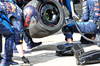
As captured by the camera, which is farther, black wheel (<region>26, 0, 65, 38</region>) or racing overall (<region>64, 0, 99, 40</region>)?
racing overall (<region>64, 0, 99, 40</region>)

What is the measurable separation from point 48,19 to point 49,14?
0.37 feet

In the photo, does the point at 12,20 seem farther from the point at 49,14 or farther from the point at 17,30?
the point at 49,14

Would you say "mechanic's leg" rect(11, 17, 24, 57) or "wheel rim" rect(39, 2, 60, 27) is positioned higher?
"wheel rim" rect(39, 2, 60, 27)

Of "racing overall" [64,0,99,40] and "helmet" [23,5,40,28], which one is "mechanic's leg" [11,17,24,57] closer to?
"helmet" [23,5,40,28]

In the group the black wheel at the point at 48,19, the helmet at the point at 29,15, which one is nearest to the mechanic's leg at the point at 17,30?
the helmet at the point at 29,15

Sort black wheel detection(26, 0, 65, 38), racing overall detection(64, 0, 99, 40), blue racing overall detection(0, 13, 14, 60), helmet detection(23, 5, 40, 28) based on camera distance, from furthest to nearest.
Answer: racing overall detection(64, 0, 99, 40) < black wheel detection(26, 0, 65, 38) < helmet detection(23, 5, 40, 28) < blue racing overall detection(0, 13, 14, 60)

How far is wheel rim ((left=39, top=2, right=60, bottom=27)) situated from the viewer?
12.3 ft

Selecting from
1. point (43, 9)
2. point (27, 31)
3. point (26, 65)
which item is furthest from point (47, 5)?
point (26, 65)

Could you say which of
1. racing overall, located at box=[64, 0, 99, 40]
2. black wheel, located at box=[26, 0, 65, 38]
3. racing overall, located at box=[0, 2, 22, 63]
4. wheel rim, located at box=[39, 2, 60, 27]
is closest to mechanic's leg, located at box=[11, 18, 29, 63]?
racing overall, located at box=[0, 2, 22, 63]

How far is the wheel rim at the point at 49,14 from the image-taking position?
375 cm

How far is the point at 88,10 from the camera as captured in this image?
439 cm

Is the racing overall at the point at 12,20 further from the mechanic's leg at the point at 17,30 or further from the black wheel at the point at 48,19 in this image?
the black wheel at the point at 48,19

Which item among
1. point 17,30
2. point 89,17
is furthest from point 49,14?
point 17,30

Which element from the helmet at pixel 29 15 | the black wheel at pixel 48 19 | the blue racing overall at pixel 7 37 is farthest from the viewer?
the black wheel at pixel 48 19
